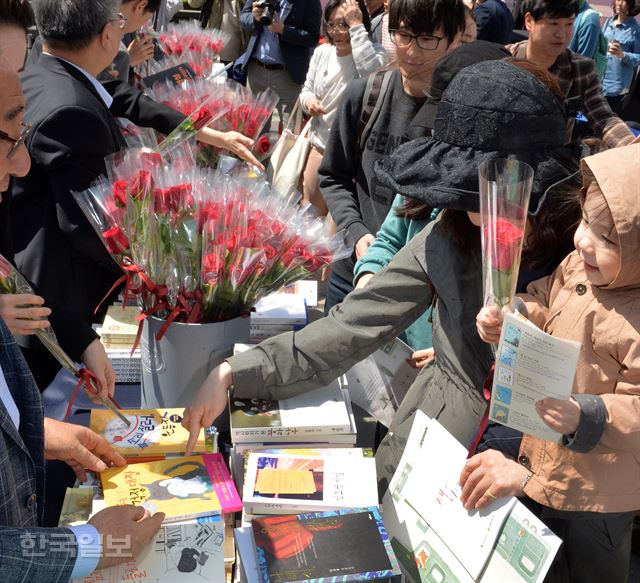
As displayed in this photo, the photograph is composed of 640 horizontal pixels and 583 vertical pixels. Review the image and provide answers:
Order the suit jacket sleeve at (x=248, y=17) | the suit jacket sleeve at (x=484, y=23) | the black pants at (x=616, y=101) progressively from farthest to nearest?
the black pants at (x=616, y=101) → the suit jacket sleeve at (x=248, y=17) → the suit jacket sleeve at (x=484, y=23)

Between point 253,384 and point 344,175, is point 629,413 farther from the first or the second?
point 344,175

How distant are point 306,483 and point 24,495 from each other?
568 millimetres

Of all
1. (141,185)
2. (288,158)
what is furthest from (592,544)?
(288,158)

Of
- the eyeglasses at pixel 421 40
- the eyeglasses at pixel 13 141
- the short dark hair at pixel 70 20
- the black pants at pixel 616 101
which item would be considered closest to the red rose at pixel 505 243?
the eyeglasses at pixel 13 141

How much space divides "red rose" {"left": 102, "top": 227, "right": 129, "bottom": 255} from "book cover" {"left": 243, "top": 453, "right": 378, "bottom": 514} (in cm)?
65

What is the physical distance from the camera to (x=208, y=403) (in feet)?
5.41

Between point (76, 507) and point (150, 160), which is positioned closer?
point (76, 507)

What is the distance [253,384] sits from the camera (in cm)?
171

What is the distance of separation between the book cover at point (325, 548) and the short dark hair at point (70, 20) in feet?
6.03

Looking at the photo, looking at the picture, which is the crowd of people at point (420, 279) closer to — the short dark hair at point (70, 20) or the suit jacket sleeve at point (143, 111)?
the short dark hair at point (70, 20)

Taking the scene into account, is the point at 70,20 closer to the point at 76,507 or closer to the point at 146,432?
the point at 146,432

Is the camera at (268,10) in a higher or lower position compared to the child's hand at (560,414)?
lower

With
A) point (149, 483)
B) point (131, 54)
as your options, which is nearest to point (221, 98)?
point (131, 54)

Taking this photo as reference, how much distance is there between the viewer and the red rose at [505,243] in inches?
52.2
